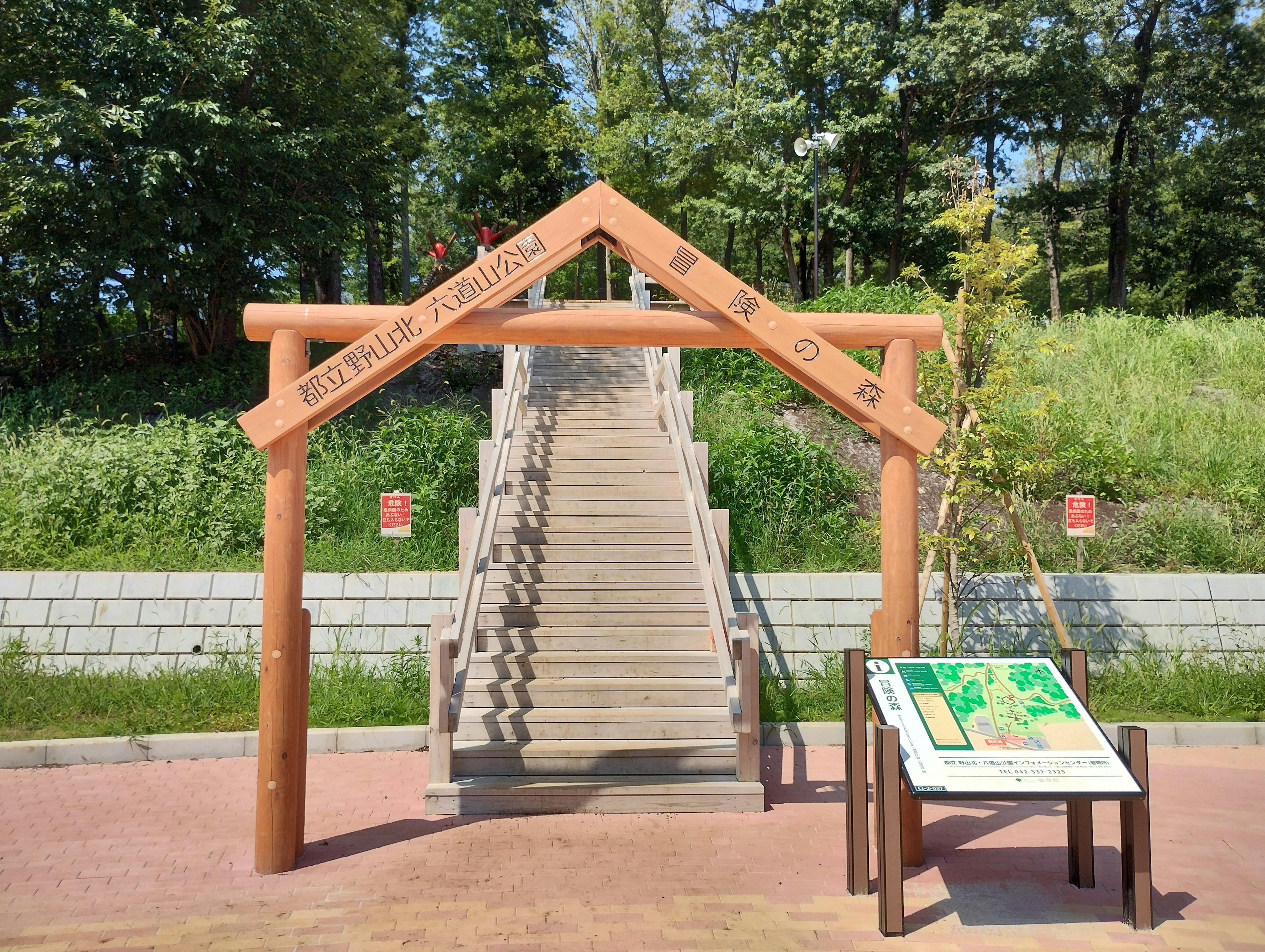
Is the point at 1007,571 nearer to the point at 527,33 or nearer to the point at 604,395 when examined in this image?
the point at 604,395

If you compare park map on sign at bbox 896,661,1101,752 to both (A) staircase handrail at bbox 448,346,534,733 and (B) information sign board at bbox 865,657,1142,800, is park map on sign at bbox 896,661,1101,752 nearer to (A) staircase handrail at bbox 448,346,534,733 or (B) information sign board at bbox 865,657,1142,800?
(B) information sign board at bbox 865,657,1142,800

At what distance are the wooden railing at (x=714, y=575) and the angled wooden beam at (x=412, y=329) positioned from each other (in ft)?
9.77

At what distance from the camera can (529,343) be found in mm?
4973

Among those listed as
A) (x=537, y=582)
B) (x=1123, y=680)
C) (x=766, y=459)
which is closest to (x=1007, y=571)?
(x=1123, y=680)

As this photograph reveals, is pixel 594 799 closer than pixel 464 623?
Yes

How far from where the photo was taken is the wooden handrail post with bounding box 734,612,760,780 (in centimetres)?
600

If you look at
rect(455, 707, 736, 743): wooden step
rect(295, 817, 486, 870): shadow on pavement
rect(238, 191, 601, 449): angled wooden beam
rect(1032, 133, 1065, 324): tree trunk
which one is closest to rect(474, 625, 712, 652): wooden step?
rect(455, 707, 736, 743): wooden step

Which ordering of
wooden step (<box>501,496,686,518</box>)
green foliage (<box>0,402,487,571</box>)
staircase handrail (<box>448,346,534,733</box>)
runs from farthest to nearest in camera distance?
green foliage (<box>0,402,487,571</box>) → wooden step (<box>501,496,686,518</box>) → staircase handrail (<box>448,346,534,733</box>)

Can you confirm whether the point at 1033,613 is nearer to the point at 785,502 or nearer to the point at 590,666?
the point at 785,502

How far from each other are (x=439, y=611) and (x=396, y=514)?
104 cm

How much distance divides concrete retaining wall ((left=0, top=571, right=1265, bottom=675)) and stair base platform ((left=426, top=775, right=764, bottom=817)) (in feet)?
7.60

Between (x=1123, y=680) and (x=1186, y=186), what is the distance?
24309 millimetres

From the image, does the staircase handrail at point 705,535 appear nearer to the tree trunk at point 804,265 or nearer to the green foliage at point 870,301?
the green foliage at point 870,301

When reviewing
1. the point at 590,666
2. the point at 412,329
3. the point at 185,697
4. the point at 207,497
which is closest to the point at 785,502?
the point at 590,666
